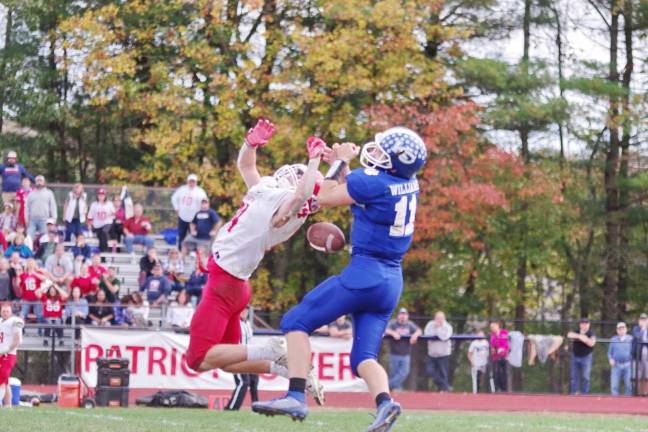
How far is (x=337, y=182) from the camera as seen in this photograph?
27.5 feet

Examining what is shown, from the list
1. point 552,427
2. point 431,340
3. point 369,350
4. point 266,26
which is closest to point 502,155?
point 266,26

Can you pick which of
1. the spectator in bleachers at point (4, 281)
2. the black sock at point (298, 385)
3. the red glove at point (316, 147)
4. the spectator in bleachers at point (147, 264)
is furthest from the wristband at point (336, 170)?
the spectator in bleachers at point (147, 264)

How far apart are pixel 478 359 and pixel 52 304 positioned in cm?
693

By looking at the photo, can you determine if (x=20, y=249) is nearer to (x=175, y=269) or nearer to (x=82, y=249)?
(x=82, y=249)

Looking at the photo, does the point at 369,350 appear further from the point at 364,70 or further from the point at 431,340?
the point at 364,70

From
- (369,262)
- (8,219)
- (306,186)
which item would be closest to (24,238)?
(8,219)

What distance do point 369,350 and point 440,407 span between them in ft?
34.9

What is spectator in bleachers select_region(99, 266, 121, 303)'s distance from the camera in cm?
2062

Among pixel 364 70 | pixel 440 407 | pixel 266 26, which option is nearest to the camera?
pixel 440 407

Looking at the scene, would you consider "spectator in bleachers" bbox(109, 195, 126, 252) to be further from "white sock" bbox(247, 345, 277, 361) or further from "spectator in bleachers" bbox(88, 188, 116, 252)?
"white sock" bbox(247, 345, 277, 361)

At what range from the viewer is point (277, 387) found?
19344 millimetres

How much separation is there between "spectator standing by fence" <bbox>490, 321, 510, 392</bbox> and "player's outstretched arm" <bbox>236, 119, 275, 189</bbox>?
40.3ft

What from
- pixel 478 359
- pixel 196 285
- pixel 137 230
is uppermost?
pixel 137 230

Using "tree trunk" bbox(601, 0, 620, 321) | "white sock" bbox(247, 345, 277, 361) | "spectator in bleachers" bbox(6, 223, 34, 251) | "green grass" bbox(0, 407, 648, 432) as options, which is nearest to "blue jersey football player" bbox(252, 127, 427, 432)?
"white sock" bbox(247, 345, 277, 361)
